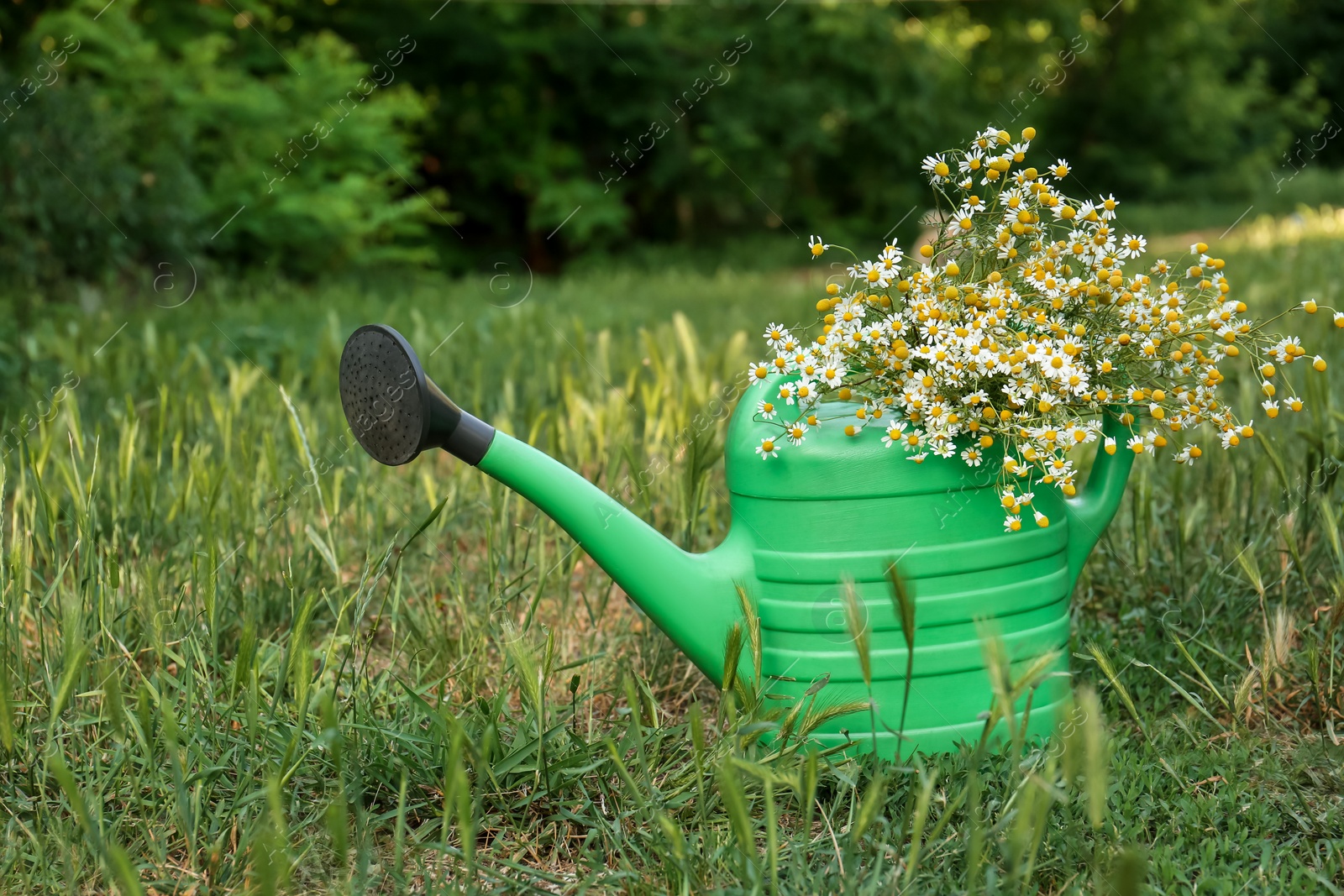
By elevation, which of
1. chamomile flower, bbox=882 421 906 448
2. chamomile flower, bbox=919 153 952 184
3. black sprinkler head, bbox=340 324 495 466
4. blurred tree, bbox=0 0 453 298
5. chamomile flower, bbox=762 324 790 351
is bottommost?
chamomile flower, bbox=882 421 906 448

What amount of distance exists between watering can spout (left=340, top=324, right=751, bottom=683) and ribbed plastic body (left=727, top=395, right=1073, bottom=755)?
9 cm

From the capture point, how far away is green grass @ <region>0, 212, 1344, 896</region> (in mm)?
1254

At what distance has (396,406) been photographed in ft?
4.65

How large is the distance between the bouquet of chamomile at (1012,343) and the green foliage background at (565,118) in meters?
2.36

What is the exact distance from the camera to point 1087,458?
250 centimetres

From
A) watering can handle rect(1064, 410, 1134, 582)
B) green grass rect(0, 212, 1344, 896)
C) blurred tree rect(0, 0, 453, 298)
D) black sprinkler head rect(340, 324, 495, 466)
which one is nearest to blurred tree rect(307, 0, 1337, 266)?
blurred tree rect(0, 0, 453, 298)

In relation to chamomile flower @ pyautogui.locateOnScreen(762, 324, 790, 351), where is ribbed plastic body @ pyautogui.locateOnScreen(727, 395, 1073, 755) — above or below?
below

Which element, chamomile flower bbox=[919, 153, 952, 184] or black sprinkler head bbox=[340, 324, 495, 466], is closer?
black sprinkler head bbox=[340, 324, 495, 466]

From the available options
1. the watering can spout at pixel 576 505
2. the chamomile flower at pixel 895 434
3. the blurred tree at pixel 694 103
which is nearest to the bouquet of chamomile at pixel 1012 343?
the chamomile flower at pixel 895 434

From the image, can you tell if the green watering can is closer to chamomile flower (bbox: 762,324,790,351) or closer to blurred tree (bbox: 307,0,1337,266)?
chamomile flower (bbox: 762,324,790,351)

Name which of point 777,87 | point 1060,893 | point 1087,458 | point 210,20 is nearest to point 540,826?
point 1060,893

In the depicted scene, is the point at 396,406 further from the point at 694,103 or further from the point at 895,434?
the point at 694,103

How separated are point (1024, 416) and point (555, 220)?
11.1 m

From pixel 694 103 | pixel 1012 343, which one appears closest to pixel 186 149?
pixel 1012 343
